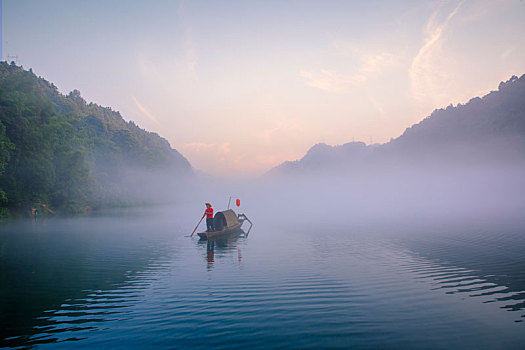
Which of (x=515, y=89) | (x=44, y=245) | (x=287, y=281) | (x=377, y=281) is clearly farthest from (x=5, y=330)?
(x=515, y=89)

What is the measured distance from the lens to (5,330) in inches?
357

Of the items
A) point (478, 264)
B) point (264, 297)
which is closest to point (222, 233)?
point (264, 297)

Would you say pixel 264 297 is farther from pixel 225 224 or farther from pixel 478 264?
pixel 225 224

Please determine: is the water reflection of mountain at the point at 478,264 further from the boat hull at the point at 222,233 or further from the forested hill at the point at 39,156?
the forested hill at the point at 39,156

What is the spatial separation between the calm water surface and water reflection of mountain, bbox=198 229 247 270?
0.21m

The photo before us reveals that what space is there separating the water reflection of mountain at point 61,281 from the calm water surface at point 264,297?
0.06 metres

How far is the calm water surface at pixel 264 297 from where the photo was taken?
8.72 m

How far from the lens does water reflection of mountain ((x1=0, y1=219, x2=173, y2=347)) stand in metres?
9.64

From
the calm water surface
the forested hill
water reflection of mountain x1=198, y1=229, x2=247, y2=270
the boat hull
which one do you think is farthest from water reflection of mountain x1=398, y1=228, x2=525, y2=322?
the forested hill

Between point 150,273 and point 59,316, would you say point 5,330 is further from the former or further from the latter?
point 150,273

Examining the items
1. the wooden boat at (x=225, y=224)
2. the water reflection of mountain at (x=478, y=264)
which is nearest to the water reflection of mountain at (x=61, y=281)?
the wooden boat at (x=225, y=224)

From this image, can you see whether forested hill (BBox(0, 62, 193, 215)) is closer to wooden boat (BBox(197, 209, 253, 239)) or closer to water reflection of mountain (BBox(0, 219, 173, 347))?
water reflection of mountain (BBox(0, 219, 173, 347))

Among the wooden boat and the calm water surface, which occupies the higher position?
the wooden boat

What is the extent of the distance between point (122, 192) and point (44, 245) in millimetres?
75556
